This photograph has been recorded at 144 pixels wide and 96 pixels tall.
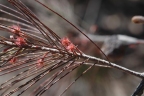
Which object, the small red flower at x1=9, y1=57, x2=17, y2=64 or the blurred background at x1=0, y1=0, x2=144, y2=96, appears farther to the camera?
the blurred background at x1=0, y1=0, x2=144, y2=96

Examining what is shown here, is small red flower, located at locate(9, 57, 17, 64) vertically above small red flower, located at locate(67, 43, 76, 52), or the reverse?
small red flower, located at locate(9, 57, 17, 64)

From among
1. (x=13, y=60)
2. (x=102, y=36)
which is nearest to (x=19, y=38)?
(x=13, y=60)

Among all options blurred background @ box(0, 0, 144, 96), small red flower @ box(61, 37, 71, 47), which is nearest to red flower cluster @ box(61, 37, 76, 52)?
small red flower @ box(61, 37, 71, 47)

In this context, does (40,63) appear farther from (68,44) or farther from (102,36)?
(102,36)

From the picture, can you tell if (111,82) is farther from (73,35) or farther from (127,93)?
(73,35)

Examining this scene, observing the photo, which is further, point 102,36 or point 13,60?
point 102,36

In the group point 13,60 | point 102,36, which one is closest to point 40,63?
point 13,60

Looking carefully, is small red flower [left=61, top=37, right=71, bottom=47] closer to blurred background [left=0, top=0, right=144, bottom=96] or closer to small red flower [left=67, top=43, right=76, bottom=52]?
small red flower [left=67, top=43, right=76, bottom=52]

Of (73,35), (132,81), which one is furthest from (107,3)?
(73,35)
